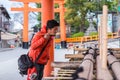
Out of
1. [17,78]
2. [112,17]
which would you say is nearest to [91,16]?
[112,17]

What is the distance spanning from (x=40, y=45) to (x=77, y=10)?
40.4 meters

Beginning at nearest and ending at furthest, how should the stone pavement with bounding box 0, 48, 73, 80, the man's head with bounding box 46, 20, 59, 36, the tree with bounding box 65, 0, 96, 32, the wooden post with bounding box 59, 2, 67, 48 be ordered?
the man's head with bounding box 46, 20, 59, 36, the stone pavement with bounding box 0, 48, 73, 80, the wooden post with bounding box 59, 2, 67, 48, the tree with bounding box 65, 0, 96, 32

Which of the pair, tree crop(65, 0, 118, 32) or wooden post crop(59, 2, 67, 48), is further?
tree crop(65, 0, 118, 32)

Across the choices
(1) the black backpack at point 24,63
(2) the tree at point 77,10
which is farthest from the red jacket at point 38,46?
(2) the tree at point 77,10

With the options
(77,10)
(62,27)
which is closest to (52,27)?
(62,27)

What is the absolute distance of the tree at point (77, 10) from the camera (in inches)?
1796

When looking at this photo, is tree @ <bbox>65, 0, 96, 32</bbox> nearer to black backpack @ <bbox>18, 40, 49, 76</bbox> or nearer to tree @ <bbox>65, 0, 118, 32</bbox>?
tree @ <bbox>65, 0, 118, 32</bbox>

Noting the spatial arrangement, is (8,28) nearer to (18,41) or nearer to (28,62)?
(18,41)

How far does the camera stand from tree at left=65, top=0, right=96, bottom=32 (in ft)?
150

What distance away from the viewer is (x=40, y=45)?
6641mm

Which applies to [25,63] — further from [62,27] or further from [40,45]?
[62,27]

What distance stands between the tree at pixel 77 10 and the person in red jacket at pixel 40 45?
37.8 meters

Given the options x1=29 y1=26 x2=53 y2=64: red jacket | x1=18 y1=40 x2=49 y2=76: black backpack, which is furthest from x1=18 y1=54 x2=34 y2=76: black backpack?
x1=29 y1=26 x2=53 y2=64: red jacket

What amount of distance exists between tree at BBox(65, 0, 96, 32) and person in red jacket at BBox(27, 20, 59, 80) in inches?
1490
